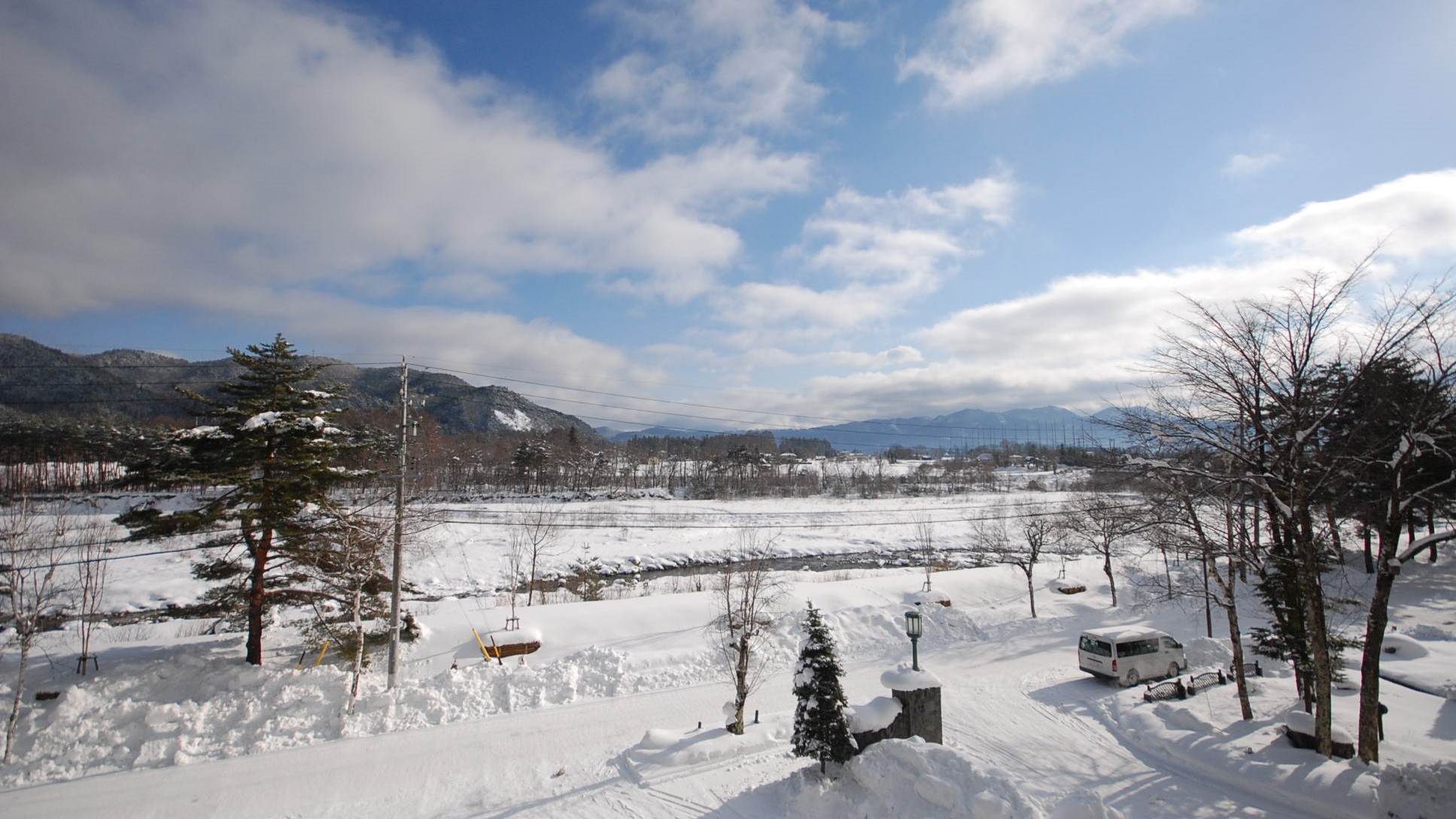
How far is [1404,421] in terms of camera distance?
8.62 metres

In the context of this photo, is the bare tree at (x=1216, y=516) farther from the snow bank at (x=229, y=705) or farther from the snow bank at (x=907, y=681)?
the snow bank at (x=229, y=705)

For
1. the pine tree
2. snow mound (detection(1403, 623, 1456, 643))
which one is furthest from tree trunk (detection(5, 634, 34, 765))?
snow mound (detection(1403, 623, 1456, 643))

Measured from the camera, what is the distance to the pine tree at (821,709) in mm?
8031

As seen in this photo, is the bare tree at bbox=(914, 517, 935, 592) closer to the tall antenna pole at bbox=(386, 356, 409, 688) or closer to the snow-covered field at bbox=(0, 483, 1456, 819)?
the snow-covered field at bbox=(0, 483, 1456, 819)

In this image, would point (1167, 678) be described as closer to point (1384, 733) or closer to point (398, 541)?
point (1384, 733)

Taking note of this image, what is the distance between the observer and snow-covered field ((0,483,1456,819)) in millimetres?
8469

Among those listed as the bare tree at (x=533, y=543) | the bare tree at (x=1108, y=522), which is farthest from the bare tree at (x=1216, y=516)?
the bare tree at (x=533, y=543)

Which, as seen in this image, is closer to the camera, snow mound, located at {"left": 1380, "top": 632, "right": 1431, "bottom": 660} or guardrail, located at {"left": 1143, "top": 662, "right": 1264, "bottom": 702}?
guardrail, located at {"left": 1143, "top": 662, "right": 1264, "bottom": 702}

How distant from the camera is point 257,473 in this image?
50.0 ft

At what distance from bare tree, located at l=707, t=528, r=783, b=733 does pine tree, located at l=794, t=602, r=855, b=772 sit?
9.69 ft

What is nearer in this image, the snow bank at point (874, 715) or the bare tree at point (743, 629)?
the snow bank at point (874, 715)

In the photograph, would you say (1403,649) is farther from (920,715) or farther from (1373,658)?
(920,715)

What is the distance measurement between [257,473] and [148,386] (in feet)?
9.92

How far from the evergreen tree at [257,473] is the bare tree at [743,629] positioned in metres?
10.7
